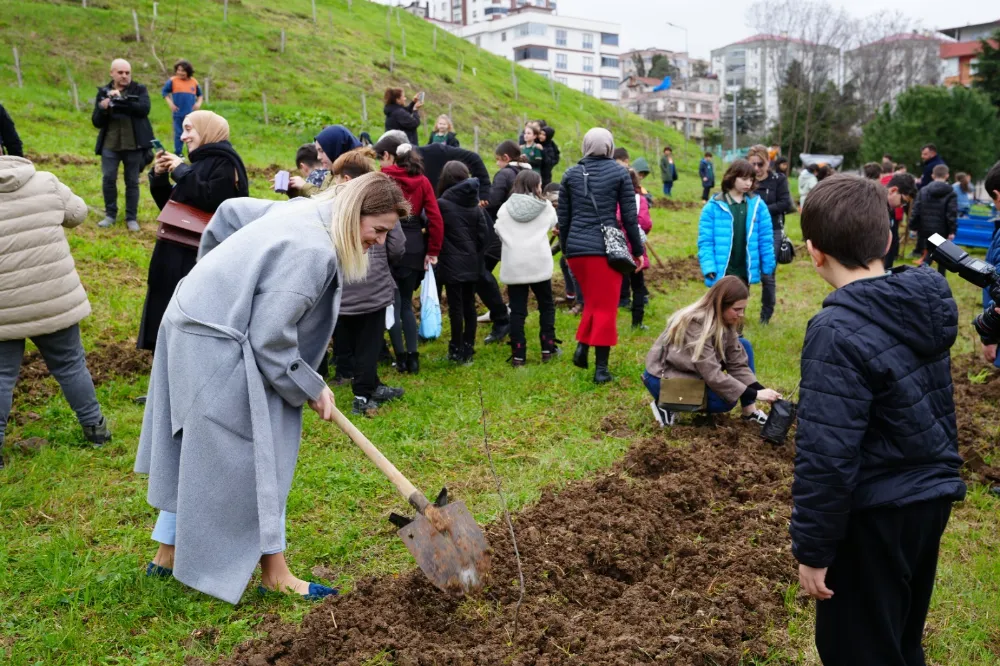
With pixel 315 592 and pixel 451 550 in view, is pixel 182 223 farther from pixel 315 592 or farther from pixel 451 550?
pixel 451 550

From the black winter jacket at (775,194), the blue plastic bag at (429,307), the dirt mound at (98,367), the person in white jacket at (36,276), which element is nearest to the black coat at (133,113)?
the dirt mound at (98,367)

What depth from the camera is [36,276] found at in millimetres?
5223

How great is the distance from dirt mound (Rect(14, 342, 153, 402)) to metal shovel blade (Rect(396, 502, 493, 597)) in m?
4.41

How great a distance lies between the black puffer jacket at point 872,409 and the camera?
7.96ft

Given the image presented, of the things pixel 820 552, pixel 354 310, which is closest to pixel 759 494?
pixel 820 552

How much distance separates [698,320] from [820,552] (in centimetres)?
384

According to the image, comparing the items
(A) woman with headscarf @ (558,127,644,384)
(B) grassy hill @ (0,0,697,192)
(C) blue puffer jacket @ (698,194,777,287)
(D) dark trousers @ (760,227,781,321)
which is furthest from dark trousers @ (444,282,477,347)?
(B) grassy hill @ (0,0,697,192)

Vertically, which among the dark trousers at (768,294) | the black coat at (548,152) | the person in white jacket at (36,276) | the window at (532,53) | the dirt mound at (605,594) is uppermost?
the window at (532,53)

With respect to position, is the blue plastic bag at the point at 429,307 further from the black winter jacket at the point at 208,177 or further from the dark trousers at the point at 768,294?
the dark trousers at the point at 768,294

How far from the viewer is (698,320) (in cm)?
621

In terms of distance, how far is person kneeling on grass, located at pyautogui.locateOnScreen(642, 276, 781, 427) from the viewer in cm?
604

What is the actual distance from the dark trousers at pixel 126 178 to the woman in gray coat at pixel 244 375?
7738mm

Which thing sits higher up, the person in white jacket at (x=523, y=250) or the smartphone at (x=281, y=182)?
the smartphone at (x=281, y=182)

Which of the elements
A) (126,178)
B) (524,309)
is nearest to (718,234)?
(524,309)
